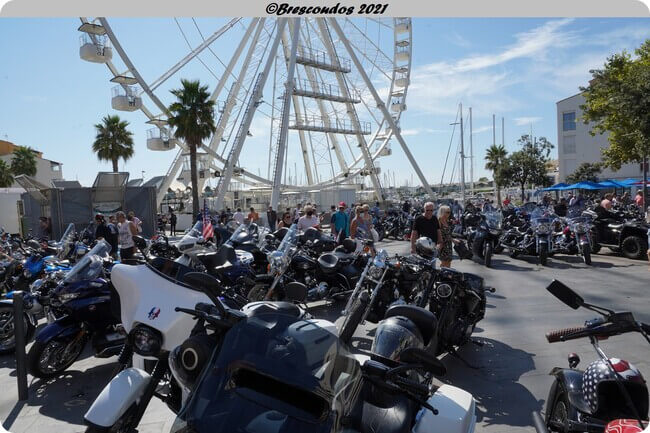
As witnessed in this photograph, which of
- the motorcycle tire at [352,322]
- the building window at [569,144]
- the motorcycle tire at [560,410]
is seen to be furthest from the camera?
the building window at [569,144]

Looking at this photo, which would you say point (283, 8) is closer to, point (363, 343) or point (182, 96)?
point (363, 343)

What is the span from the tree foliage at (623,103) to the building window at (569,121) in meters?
27.0

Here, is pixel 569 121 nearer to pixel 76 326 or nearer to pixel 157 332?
pixel 76 326

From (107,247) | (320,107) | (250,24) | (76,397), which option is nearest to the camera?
(76,397)

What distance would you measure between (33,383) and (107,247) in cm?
145

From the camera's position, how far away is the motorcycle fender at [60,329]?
4543 mm

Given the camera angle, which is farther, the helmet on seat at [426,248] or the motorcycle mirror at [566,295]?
the helmet on seat at [426,248]

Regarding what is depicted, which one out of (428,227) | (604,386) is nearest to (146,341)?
(604,386)

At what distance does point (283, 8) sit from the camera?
442 cm

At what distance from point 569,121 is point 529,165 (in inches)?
350

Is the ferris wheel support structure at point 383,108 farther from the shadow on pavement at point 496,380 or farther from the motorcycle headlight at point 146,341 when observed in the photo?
the motorcycle headlight at point 146,341

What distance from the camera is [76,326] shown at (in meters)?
4.70

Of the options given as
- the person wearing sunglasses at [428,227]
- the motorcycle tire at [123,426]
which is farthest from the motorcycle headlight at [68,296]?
the person wearing sunglasses at [428,227]

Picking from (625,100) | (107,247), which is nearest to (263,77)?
(625,100)
